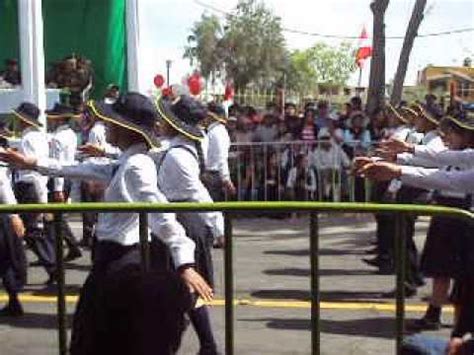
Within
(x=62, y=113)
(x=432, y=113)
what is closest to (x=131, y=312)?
(x=432, y=113)

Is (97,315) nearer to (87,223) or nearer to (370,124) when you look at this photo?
(87,223)

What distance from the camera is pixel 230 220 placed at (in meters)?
3.71

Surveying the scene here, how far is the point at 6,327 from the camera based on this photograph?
4.08 meters

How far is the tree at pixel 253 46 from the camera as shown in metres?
53.5

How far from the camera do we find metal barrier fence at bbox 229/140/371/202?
13.5 meters

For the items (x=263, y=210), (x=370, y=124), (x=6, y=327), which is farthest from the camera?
(x=370, y=124)

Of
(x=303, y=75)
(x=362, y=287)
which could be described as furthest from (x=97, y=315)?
(x=303, y=75)

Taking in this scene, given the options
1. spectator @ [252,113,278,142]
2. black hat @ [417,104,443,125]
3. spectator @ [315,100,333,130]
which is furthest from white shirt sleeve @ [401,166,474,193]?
spectator @ [252,113,278,142]

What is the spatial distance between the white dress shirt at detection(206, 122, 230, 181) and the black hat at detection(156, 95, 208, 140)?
364cm

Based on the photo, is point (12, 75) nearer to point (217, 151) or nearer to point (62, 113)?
point (62, 113)

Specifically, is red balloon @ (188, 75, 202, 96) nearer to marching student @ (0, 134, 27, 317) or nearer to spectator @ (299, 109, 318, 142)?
spectator @ (299, 109, 318, 142)

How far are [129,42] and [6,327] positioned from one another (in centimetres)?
1204

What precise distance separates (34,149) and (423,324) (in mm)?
5618

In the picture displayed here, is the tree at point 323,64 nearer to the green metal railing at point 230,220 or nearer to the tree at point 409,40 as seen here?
the tree at point 409,40
